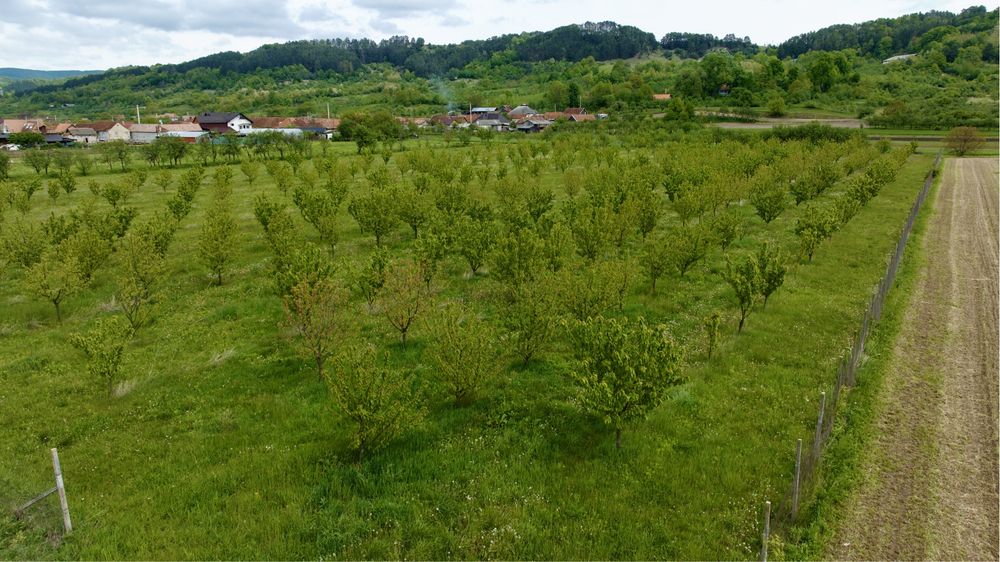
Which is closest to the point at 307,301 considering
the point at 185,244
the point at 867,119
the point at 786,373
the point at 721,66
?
the point at 786,373

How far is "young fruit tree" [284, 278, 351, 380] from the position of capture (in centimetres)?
1994

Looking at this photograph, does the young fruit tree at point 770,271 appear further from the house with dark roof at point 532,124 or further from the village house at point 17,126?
the village house at point 17,126

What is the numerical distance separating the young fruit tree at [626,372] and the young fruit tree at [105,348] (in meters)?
15.6

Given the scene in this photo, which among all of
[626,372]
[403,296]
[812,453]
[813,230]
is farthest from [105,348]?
[813,230]

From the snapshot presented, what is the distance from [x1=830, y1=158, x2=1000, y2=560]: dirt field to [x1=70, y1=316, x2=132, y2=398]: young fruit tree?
21667mm

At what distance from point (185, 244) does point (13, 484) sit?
1155 inches

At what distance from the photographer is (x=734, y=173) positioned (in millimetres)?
57312

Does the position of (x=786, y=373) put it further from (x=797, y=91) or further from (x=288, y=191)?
(x=797, y=91)

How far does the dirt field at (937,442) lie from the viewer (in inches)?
498

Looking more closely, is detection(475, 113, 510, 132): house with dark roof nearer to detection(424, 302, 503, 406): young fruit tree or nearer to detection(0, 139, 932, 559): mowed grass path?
detection(0, 139, 932, 559): mowed grass path

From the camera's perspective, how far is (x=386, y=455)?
15.9 m

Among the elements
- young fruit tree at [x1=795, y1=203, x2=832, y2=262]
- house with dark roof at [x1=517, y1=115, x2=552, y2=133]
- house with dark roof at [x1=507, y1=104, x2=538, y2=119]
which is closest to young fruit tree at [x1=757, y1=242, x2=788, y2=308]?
young fruit tree at [x1=795, y1=203, x2=832, y2=262]

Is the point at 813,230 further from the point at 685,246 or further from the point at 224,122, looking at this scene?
the point at 224,122

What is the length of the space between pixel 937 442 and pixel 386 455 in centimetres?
1571
